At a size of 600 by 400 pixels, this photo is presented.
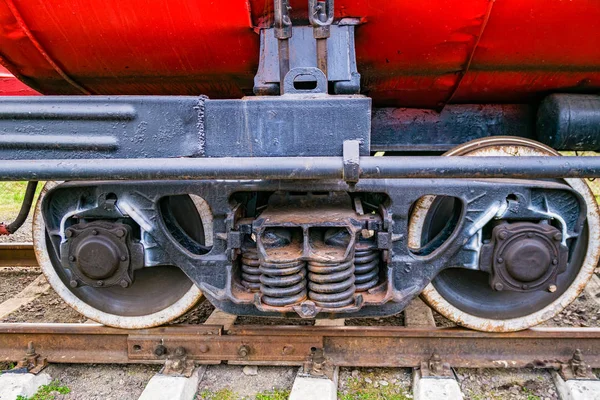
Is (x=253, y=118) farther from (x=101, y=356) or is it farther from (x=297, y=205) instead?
(x=101, y=356)

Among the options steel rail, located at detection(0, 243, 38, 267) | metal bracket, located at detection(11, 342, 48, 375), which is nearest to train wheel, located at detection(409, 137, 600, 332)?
metal bracket, located at detection(11, 342, 48, 375)

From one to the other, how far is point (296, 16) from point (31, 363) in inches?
88.6

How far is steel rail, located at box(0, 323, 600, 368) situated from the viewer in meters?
2.27

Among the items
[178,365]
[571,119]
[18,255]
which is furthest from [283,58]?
[18,255]

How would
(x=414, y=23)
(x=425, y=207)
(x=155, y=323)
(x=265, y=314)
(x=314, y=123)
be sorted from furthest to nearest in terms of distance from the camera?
1. (x=155, y=323)
2. (x=425, y=207)
3. (x=265, y=314)
4. (x=414, y=23)
5. (x=314, y=123)

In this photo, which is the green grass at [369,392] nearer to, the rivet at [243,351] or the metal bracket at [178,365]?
the rivet at [243,351]

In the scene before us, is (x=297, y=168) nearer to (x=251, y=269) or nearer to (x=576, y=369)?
(x=251, y=269)

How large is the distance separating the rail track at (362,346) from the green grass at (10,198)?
12.0ft

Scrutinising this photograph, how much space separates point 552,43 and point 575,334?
148 centimetres

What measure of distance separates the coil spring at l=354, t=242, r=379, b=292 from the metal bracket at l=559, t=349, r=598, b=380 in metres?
1.11

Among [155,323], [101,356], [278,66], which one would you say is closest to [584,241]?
[278,66]

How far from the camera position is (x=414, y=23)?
6.01 ft

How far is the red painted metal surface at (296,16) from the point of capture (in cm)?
179

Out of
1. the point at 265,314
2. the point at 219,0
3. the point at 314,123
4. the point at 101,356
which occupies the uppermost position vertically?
the point at 219,0
